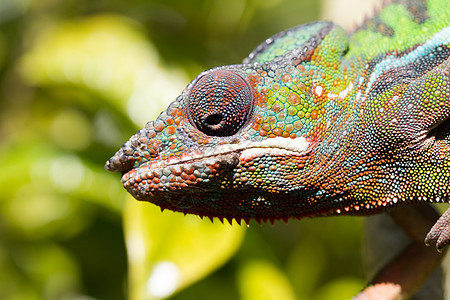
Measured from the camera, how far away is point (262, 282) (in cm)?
236

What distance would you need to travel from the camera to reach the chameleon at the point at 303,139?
4.43ft

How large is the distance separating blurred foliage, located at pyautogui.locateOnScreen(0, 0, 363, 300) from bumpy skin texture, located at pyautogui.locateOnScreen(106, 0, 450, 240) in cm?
64

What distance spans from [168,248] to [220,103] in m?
0.83

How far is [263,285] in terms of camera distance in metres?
2.35

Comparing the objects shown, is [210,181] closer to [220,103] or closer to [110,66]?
[220,103]

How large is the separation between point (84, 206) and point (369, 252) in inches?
→ 57.0

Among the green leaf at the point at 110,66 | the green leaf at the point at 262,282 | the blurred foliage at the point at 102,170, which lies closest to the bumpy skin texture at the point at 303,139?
the blurred foliage at the point at 102,170

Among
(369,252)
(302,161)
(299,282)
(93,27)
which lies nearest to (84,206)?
(93,27)

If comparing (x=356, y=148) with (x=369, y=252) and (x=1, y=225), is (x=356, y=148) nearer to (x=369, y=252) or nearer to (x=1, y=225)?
(x=369, y=252)

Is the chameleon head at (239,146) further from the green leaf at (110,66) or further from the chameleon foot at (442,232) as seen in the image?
the green leaf at (110,66)

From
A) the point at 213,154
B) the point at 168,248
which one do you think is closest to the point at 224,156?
the point at 213,154

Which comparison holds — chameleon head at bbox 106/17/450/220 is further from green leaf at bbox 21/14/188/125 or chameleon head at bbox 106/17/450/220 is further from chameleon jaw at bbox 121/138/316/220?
green leaf at bbox 21/14/188/125

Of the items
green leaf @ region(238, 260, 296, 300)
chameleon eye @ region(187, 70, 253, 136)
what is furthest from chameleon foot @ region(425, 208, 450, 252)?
green leaf @ region(238, 260, 296, 300)

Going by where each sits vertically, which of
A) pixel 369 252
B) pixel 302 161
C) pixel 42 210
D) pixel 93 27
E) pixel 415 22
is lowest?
pixel 369 252
